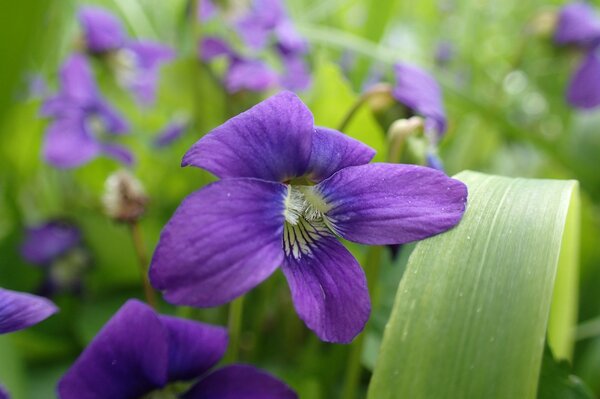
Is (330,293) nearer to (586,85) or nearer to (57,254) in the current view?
(57,254)

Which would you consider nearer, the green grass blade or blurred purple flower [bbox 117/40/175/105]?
the green grass blade

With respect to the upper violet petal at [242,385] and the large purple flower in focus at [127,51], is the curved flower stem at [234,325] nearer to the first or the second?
the upper violet petal at [242,385]

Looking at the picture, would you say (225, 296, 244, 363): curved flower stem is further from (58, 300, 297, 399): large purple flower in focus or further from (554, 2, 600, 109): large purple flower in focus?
(554, 2, 600, 109): large purple flower in focus

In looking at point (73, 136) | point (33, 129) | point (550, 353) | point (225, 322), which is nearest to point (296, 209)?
point (550, 353)

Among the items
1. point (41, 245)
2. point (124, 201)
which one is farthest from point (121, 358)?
point (41, 245)

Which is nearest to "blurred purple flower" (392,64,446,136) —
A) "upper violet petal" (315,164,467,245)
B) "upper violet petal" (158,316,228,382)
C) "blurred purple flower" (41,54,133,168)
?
"upper violet petal" (315,164,467,245)

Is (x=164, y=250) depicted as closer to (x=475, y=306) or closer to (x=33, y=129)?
(x=475, y=306)
